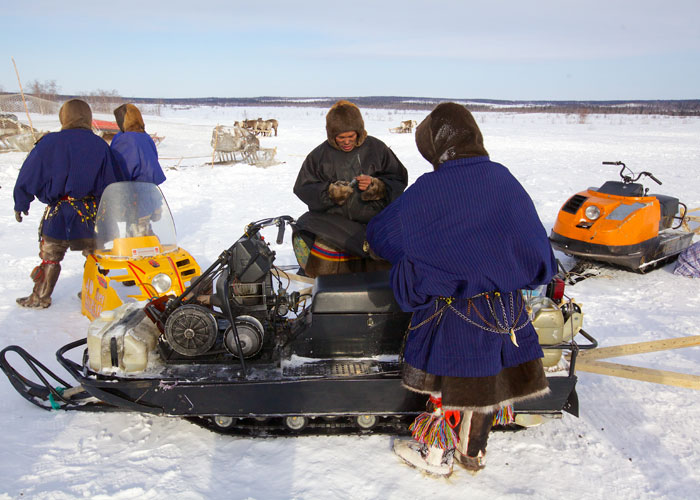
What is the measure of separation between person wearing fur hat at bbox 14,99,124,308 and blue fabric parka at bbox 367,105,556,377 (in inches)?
133

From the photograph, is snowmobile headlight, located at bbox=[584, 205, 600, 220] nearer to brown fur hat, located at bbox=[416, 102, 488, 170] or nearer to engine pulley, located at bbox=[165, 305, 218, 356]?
brown fur hat, located at bbox=[416, 102, 488, 170]

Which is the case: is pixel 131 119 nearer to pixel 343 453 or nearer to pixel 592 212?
pixel 343 453

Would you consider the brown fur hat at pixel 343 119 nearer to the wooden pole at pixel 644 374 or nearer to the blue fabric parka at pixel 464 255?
the blue fabric parka at pixel 464 255

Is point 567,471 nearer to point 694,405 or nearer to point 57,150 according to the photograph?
point 694,405

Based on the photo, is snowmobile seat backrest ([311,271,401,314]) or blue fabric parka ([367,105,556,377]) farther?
snowmobile seat backrest ([311,271,401,314])

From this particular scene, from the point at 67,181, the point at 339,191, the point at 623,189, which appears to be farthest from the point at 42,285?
the point at 623,189

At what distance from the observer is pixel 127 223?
4.09 meters

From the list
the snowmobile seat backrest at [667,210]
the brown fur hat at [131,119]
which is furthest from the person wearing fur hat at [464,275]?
the snowmobile seat backrest at [667,210]

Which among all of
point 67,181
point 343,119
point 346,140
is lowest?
point 67,181

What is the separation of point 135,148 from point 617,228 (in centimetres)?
563

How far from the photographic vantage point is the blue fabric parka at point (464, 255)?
219cm

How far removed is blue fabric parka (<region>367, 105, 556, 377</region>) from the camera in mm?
2186

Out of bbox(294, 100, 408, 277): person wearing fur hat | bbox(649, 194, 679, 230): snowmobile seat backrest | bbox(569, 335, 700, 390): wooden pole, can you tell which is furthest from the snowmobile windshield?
bbox(649, 194, 679, 230): snowmobile seat backrest

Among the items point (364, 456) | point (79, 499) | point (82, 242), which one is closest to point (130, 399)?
point (79, 499)
